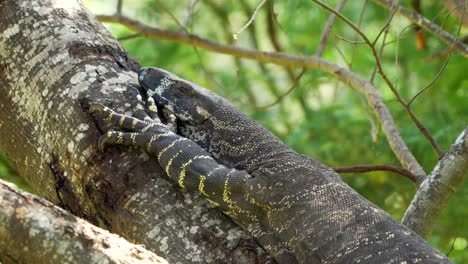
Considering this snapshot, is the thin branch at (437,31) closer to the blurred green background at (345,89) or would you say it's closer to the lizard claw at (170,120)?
the blurred green background at (345,89)

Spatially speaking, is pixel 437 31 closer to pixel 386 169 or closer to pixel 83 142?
pixel 386 169

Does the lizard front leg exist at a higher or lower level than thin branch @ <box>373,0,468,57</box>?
lower

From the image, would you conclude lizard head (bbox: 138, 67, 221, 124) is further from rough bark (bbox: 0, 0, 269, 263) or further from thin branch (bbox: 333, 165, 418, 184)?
thin branch (bbox: 333, 165, 418, 184)

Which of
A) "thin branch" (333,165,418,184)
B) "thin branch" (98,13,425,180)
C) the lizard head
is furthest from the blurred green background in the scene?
the lizard head

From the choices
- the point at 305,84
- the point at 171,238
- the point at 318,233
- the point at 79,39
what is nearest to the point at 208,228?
the point at 171,238

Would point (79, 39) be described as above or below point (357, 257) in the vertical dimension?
above

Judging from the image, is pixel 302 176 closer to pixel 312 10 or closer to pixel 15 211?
pixel 15 211

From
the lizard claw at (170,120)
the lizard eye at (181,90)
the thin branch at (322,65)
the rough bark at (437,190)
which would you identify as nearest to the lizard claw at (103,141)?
the lizard claw at (170,120)
